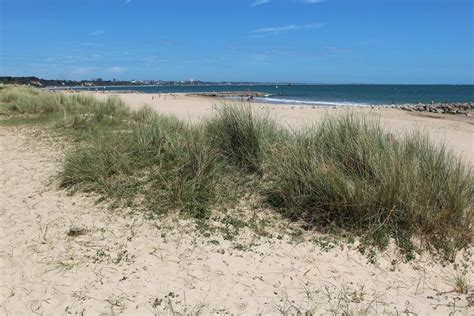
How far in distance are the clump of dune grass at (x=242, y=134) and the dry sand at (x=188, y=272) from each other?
3.67ft

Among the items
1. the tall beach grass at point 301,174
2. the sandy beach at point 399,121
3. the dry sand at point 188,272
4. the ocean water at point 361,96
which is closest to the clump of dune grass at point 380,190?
the tall beach grass at point 301,174

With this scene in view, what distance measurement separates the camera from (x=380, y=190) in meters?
4.32

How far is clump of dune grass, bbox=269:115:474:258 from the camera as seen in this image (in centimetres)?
421

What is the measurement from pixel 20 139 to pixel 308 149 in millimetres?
7328

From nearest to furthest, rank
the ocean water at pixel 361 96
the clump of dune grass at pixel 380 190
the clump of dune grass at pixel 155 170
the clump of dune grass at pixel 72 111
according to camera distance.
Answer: the clump of dune grass at pixel 380 190
the clump of dune grass at pixel 155 170
the clump of dune grass at pixel 72 111
the ocean water at pixel 361 96

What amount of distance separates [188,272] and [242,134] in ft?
9.24

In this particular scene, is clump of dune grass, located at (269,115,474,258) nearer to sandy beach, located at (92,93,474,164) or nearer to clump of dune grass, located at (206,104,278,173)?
clump of dune grass, located at (206,104,278,173)

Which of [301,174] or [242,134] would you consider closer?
[301,174]

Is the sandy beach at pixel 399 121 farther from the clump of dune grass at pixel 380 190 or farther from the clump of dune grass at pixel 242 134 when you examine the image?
the clump of dune grass at pixel 380 190

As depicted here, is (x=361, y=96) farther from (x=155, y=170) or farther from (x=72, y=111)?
(x=155, y=170)

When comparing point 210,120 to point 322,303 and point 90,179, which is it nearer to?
point 90,179

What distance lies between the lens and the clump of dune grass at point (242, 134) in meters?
5.86

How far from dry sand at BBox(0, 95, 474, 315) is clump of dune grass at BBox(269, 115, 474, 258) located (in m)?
0.28

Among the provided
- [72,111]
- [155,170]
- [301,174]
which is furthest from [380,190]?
[72,111]
